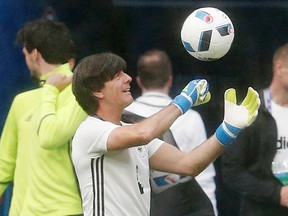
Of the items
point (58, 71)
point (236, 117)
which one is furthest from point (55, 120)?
point (236, 117)

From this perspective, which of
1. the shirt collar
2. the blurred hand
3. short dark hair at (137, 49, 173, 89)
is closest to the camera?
the shirt collar

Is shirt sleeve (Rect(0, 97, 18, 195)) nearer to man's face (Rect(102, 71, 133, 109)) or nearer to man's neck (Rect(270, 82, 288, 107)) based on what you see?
man's face (Rect(102, 71, 133, 109))

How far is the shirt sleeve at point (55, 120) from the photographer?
235 inches

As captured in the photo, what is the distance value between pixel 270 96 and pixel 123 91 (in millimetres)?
1555

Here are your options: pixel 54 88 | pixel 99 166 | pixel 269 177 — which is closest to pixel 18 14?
pixel 54 88

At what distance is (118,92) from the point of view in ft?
17.7

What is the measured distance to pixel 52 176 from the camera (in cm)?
611

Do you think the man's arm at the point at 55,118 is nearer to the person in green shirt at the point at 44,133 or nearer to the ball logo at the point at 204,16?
the person in green shirt at the point at 44,133

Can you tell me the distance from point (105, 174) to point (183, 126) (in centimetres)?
164

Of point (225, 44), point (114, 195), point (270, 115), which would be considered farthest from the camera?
point (270, 115)

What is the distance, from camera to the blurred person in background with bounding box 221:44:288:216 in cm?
664

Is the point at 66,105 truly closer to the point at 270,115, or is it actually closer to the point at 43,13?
the point at 270,115

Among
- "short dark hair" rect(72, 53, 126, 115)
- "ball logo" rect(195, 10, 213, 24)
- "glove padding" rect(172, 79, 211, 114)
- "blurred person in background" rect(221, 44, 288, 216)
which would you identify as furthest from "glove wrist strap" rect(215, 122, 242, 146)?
"blurred person in background" rect(221, 44, 288, 216)

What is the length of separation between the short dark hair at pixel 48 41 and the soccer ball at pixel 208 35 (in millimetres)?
767
